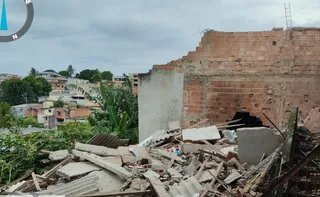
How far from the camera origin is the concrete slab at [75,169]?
18.7ft

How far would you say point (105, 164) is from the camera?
19.3ft

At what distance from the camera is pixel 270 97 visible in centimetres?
852

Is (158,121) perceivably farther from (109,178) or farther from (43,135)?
(109,178)

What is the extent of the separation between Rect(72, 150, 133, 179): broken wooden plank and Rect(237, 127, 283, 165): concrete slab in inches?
73.6

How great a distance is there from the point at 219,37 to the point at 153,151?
3.28 meters

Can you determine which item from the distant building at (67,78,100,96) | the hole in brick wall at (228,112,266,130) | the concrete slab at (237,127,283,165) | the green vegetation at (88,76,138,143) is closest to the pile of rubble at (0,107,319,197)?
the concrete slab at (237,127,283,165)

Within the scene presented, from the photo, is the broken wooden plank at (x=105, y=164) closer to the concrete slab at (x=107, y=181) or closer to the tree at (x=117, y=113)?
the concrete slab at (x=107, y=181)

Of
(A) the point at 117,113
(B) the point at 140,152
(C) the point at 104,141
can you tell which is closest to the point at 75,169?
(B) the point at 140,152

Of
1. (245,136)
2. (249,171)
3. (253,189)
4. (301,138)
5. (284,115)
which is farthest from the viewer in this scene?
(284,115)

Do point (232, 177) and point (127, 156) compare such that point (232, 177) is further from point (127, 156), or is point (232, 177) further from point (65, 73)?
point (65, 73)

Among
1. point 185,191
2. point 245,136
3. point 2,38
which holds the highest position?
point 2,38

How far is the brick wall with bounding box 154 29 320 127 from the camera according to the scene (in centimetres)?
824

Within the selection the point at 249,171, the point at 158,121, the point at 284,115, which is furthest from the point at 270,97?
the point at 249,171

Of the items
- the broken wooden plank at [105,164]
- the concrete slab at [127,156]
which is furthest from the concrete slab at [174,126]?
the broken wooden plank at [105,164]
